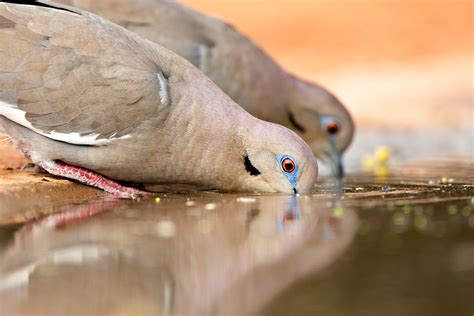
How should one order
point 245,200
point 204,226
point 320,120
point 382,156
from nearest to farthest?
point 204,226, point 245,200, point 320,120, point 382,156

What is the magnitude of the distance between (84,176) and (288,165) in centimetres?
131

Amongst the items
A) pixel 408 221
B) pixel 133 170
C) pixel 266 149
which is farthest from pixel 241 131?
pixel 408 221

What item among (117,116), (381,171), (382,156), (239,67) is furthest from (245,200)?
(382,156)

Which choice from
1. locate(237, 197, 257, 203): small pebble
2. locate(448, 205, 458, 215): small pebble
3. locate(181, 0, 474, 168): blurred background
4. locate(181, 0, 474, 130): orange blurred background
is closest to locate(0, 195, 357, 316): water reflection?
locate(237, 197, 257, 203): small pebble

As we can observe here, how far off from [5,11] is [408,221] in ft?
9.61

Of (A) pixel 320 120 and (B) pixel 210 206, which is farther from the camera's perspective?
(A) pixel 320 120

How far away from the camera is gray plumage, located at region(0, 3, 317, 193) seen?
5.34m

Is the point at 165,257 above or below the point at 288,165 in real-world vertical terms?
below

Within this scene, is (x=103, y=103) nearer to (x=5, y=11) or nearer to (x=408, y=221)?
(x=5, y=11)

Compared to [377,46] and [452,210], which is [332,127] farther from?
[377,46]

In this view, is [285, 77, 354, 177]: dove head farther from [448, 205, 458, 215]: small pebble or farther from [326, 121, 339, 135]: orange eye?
[448, 205, 458, 215]: small pebble

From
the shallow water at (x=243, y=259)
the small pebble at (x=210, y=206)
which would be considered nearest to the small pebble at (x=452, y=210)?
the shallow water at (x=243, y=259)

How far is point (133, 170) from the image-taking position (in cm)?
548

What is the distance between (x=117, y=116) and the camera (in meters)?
5.32
